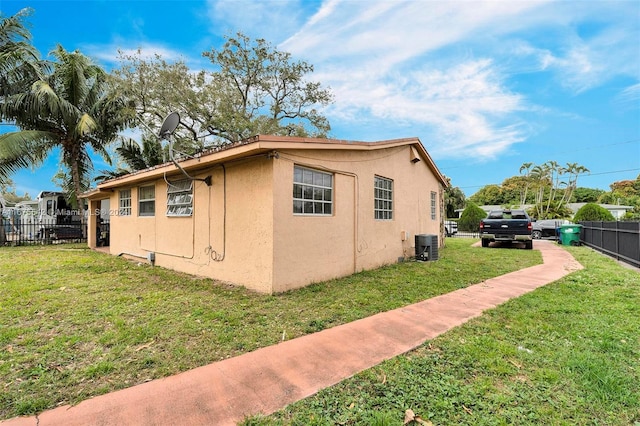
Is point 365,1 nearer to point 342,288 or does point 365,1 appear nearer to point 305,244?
point 305,244

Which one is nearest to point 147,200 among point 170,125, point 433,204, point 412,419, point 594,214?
point 170,125

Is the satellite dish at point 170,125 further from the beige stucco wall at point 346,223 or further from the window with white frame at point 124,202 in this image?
the window with white frame at point 124,202

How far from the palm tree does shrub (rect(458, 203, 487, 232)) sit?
92.1 feet

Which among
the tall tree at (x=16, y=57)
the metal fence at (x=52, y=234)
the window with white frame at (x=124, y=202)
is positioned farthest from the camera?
the metal fence at (x=52, y=234)

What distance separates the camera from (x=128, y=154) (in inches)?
696

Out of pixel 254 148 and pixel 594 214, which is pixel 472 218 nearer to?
pixel 594 214

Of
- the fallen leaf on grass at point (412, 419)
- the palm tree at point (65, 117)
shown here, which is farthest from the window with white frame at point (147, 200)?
the fallen leaf on grass at point (412, 419)

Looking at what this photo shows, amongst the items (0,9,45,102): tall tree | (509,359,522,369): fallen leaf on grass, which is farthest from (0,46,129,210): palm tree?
(509,359,522,369): fallen leaf on grass

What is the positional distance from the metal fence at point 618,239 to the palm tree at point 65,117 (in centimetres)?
2255

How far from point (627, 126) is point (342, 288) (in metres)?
38.4

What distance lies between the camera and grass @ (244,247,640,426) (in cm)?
228

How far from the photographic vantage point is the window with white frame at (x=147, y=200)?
9.42m

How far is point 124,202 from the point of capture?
11.2 metres

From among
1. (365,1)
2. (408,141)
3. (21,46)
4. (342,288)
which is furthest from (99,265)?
(21,46)
